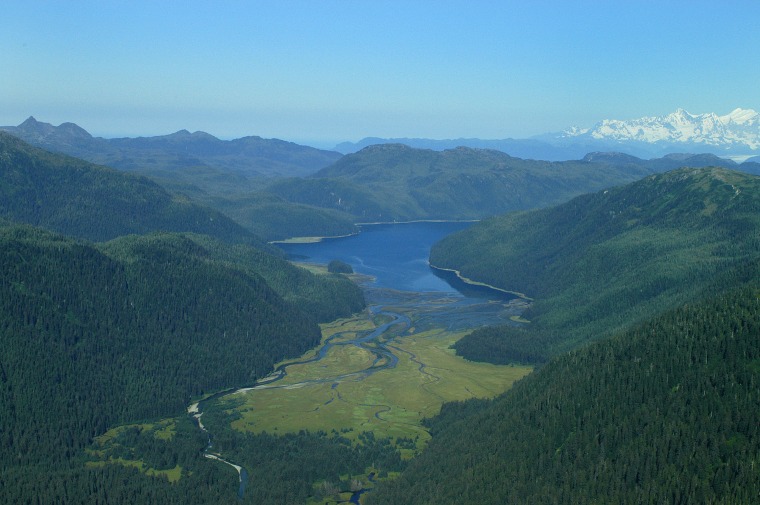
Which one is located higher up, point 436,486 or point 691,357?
point 691,357

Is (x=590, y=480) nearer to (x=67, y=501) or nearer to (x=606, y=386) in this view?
(x=606, y=386)

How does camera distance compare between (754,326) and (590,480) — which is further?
(754,326)

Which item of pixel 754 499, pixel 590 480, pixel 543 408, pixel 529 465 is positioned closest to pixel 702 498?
pixel 754 499

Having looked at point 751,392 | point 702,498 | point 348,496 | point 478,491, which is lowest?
point 348,496

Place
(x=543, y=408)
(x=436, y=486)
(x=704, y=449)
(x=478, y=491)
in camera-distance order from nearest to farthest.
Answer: (x=704, y=449)
(x=478, y=491)
(x=436, y=486)
(x=543, y=408)

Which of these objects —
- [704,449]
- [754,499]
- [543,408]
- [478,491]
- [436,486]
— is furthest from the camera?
[543,408]

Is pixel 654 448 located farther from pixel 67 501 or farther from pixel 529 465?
pixel 67 501

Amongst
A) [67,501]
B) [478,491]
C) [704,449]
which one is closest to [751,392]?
[704,449]
